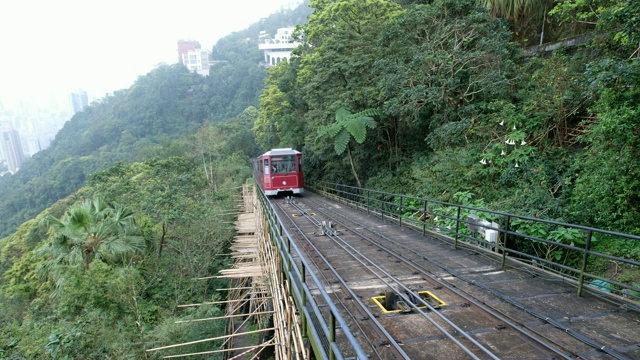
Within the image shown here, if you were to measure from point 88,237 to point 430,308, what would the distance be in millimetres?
11926

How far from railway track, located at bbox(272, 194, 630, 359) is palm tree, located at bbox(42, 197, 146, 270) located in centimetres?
773

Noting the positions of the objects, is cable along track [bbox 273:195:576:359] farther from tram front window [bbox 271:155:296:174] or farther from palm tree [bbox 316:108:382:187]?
tram front window [bbox 271:155:296:174]

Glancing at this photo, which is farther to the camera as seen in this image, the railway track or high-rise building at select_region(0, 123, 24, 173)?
high-rise building at select_region(0, 123, 24, 173)

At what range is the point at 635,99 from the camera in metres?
6.28

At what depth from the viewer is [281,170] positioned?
58.3 feet

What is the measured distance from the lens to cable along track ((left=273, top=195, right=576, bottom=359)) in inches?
140

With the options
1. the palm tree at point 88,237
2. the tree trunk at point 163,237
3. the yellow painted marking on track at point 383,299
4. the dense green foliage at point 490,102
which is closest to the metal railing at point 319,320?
the yellow painted marking on track at point 383,299

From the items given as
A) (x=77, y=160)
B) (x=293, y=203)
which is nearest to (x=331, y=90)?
(x=293, y=203)

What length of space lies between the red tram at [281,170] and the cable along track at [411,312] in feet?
33.9

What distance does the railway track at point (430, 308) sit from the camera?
3549mm

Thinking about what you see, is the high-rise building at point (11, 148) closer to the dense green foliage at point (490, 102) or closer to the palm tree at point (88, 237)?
the palm tree at point (88, 237)

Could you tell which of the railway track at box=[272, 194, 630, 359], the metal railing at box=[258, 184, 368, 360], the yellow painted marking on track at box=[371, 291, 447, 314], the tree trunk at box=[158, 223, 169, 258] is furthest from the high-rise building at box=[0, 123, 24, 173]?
the yellow painted marking on track at box=[371, 291, 447, 314]

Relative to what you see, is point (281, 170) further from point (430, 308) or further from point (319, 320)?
point (319, 320)

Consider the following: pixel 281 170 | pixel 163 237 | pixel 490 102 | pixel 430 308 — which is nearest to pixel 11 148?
pixel 163 237
